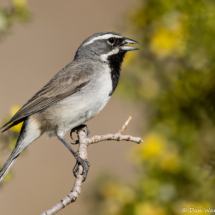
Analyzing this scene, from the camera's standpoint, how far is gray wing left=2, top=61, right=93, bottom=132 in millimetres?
4172

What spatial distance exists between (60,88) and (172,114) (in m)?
1.53

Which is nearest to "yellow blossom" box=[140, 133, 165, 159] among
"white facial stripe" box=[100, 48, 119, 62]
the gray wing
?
the gray wing

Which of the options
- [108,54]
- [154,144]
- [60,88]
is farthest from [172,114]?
[60,88]

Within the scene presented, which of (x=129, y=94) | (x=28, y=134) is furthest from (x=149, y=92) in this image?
(x=28, y=134)

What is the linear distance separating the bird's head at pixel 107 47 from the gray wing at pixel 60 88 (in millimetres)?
267

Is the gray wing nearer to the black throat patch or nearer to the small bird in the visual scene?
the small bird

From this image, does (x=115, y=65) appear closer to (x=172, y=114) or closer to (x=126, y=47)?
(x=126, y=47)

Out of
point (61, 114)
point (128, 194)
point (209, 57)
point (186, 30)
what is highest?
point (186, 30)

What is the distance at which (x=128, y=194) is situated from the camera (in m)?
3.81

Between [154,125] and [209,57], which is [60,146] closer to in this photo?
[154,125]

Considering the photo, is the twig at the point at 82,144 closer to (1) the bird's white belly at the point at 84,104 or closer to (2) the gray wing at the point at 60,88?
(1) the bird's white belly at the point at 84,104

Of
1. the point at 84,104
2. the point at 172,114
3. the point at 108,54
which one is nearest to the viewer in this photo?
the point at 172,114

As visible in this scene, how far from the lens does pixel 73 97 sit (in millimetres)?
4113

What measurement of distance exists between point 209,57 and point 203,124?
72cm
